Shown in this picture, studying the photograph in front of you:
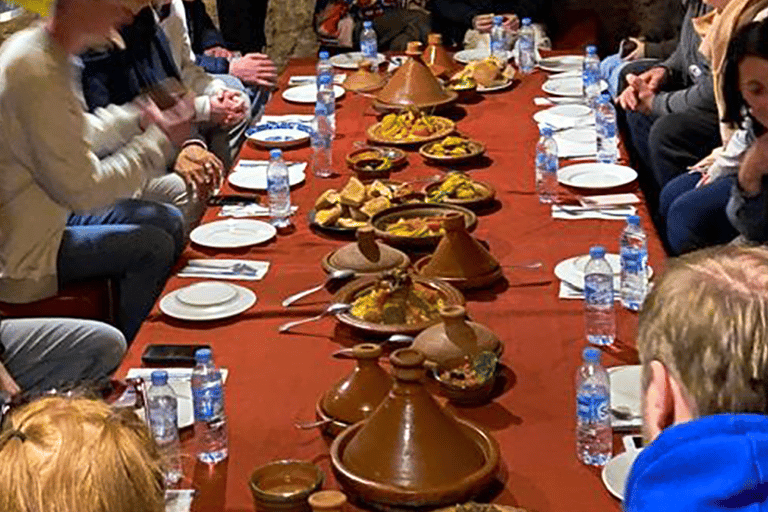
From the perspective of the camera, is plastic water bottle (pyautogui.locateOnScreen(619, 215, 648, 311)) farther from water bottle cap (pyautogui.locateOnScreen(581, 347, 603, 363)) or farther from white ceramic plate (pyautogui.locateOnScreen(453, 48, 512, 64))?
white ceramic plate (pyautogui.locateOnScreen(453, 48, 512, 64))

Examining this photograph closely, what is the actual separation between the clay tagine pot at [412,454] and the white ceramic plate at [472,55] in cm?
318

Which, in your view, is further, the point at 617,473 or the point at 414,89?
the point at 414,89

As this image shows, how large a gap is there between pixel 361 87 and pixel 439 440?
2785 mm

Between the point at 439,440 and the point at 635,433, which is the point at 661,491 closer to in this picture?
the point at 439,440

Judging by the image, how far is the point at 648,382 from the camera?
1.60 meters

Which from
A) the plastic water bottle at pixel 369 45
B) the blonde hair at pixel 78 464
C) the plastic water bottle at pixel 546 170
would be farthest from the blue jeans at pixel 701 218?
the blonde hair at pixel 78 464

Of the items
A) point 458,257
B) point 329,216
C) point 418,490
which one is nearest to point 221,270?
point 329,216

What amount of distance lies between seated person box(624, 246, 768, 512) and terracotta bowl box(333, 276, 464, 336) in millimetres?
983

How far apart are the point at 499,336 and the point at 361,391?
0.47 metres

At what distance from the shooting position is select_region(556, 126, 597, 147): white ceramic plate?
3970 mm

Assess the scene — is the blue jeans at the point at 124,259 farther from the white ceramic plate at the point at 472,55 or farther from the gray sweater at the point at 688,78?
the gray sweater at the point at 688,78

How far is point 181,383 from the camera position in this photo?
2494 millimetres

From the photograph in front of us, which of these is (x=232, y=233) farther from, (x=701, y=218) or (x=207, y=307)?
(x=701, y=218)

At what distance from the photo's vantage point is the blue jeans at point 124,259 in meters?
3.56
